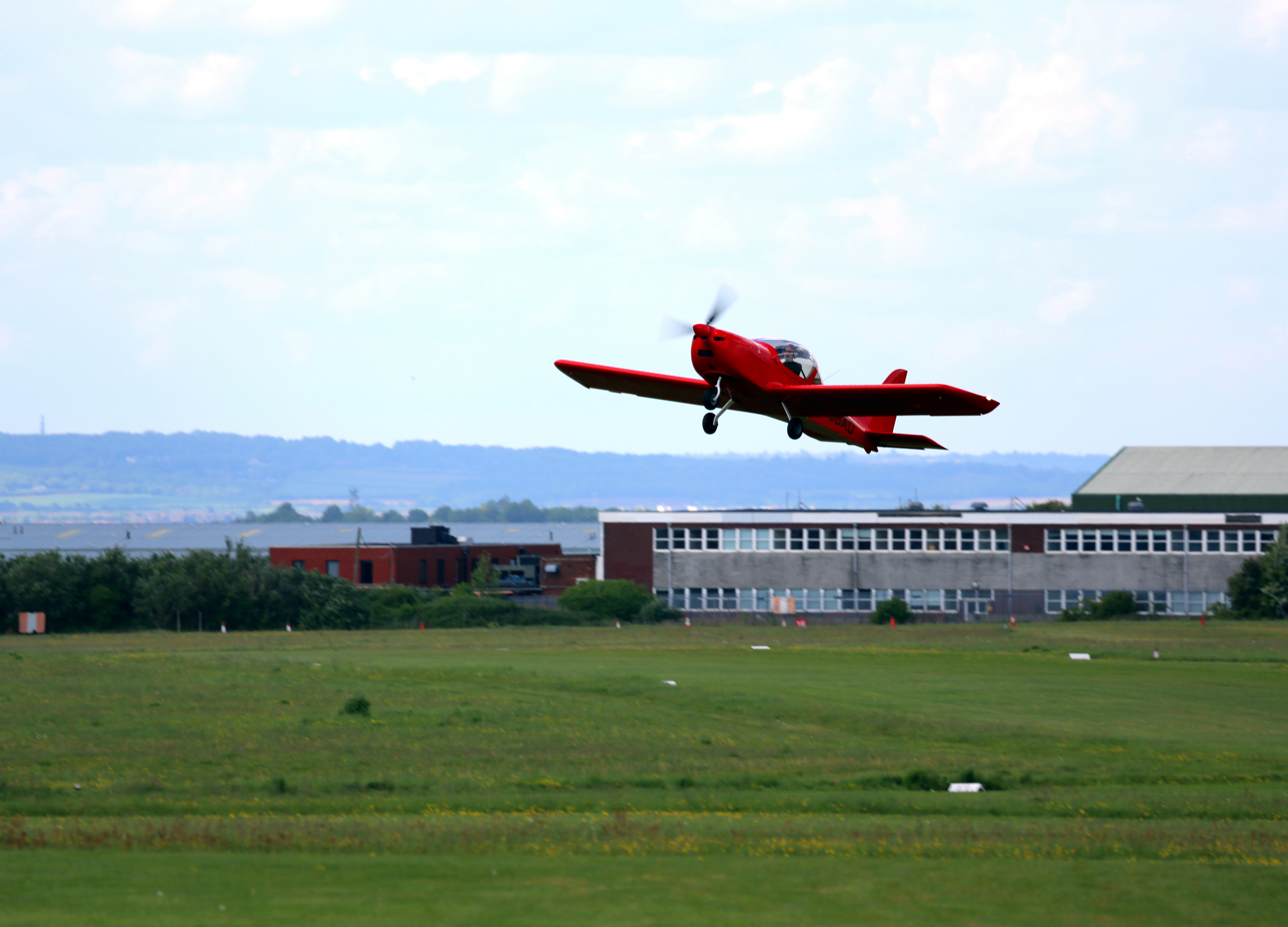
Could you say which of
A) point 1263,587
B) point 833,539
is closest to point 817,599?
point 833,539

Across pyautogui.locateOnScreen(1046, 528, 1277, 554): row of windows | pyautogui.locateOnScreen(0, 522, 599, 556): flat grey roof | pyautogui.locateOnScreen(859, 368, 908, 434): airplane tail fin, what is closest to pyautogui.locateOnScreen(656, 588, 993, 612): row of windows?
pyautogui.locateOnScreen(1046, 528, 1277, 554): row of windows

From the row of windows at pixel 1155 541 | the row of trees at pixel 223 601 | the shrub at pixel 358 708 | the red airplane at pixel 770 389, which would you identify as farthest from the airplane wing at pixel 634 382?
the row of windows at pixel 1155 541

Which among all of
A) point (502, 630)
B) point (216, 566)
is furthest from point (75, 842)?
point (216, 566)

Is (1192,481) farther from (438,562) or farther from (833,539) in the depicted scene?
(438,562)

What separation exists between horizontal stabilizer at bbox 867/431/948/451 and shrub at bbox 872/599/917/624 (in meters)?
72.3

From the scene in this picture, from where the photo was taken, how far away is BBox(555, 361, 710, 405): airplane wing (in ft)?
80.8

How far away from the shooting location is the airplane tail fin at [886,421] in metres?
29.6

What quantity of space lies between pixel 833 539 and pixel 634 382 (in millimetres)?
86219

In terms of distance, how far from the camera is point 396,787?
31688 millimetres

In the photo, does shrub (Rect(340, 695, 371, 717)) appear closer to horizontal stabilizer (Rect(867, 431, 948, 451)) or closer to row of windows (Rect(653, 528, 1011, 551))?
horizontal stabilizer (Rect(867, 431, 948, 451))

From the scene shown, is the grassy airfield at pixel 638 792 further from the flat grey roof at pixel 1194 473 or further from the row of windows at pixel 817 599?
the flat grey roof at pixel 1194 473

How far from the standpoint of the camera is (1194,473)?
131 m

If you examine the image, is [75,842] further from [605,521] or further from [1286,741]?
[605,521]

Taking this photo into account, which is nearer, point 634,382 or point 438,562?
point 634,382
